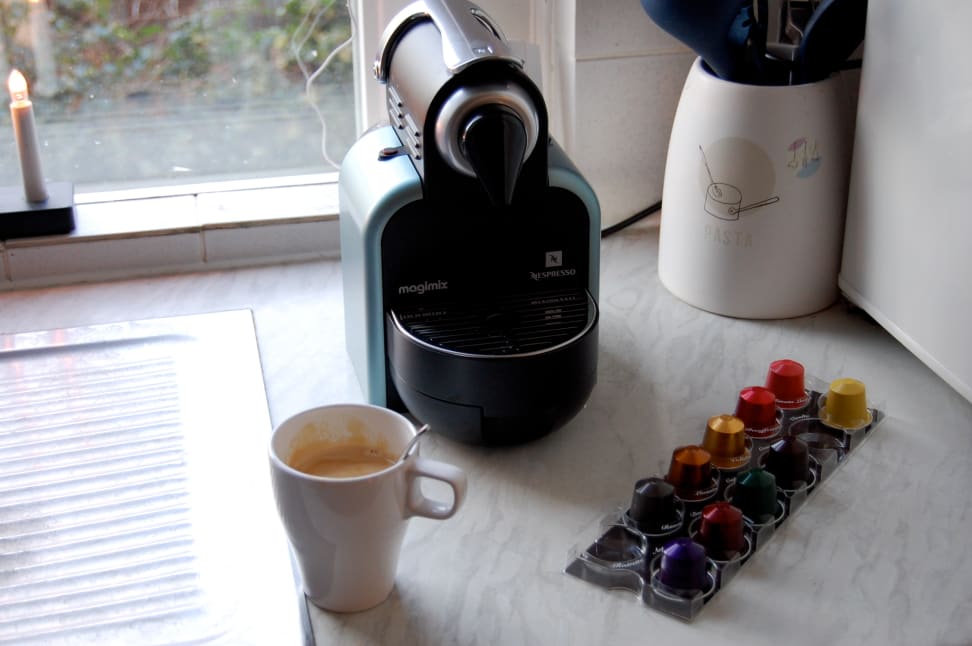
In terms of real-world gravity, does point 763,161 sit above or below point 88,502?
above

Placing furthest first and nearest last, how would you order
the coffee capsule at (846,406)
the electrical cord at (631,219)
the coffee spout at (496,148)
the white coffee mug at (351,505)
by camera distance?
1. the electrical cord at (631,219)
2. the coffee capsule at (846,406)
3. the coffee spout at (496,148)
4. the white coffee mug at (351,505)

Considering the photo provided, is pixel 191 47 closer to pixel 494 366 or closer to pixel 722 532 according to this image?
pixel 494 366

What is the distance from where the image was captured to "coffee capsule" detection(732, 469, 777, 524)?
0.69m

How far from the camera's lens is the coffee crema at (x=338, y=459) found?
2.10ft

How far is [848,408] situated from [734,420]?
0.11 meters

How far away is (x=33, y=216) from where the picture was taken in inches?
40.9

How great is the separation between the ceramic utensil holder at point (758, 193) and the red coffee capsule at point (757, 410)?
0.17 metres

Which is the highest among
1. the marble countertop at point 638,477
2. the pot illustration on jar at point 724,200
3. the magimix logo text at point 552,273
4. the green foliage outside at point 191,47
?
the green foliage outside at point 191,47

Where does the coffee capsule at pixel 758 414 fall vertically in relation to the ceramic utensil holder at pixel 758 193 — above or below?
below

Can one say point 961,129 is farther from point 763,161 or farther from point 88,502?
point 88,502

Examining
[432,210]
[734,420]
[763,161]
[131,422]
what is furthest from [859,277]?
[131,422]

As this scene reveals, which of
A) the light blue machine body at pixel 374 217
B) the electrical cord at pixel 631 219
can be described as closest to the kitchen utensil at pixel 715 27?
the light blue machine body at pixel 374 217

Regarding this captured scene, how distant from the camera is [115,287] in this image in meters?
1.04

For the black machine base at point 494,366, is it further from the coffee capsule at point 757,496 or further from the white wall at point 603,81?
the white wall at point 603,81
